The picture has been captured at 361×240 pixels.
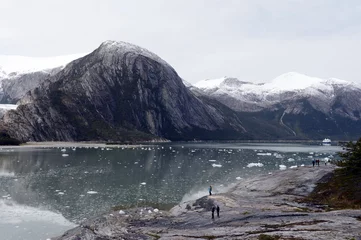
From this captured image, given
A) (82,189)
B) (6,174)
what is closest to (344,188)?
(82,189)

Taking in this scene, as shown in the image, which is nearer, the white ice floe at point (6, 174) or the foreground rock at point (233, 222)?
the foreground rock at point (233, 222)

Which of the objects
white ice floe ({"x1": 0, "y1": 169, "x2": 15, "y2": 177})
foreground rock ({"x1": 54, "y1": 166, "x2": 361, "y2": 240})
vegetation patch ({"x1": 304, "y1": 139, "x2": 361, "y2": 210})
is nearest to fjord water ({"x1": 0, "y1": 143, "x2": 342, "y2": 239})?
white ice floe ({"x1": 0, "y1": 169, "x2": 15, "y2": 177})

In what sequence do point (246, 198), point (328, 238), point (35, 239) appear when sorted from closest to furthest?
point (328, 238) < point (35, 239) < point (246, 198)

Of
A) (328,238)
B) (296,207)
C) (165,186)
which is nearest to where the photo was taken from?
(328,238)

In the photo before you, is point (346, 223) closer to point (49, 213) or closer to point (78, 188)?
point (49, 213)

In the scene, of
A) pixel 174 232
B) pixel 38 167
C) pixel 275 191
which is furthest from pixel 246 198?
pixel 38 167

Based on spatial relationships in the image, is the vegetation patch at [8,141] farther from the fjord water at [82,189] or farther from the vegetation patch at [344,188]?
the vegetation patch at [344,188]

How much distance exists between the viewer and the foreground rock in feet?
108

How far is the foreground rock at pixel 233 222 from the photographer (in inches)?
1297

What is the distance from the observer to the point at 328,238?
96.0ft

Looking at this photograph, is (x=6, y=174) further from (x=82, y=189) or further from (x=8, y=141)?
(x=8, y=141)

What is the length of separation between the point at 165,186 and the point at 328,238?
46.1 meters

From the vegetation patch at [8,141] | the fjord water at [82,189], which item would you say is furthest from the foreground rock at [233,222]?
the vegetation patch at [8,141]

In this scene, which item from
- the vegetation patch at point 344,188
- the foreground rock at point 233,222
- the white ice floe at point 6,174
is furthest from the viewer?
the white ice floe at point 6,174
